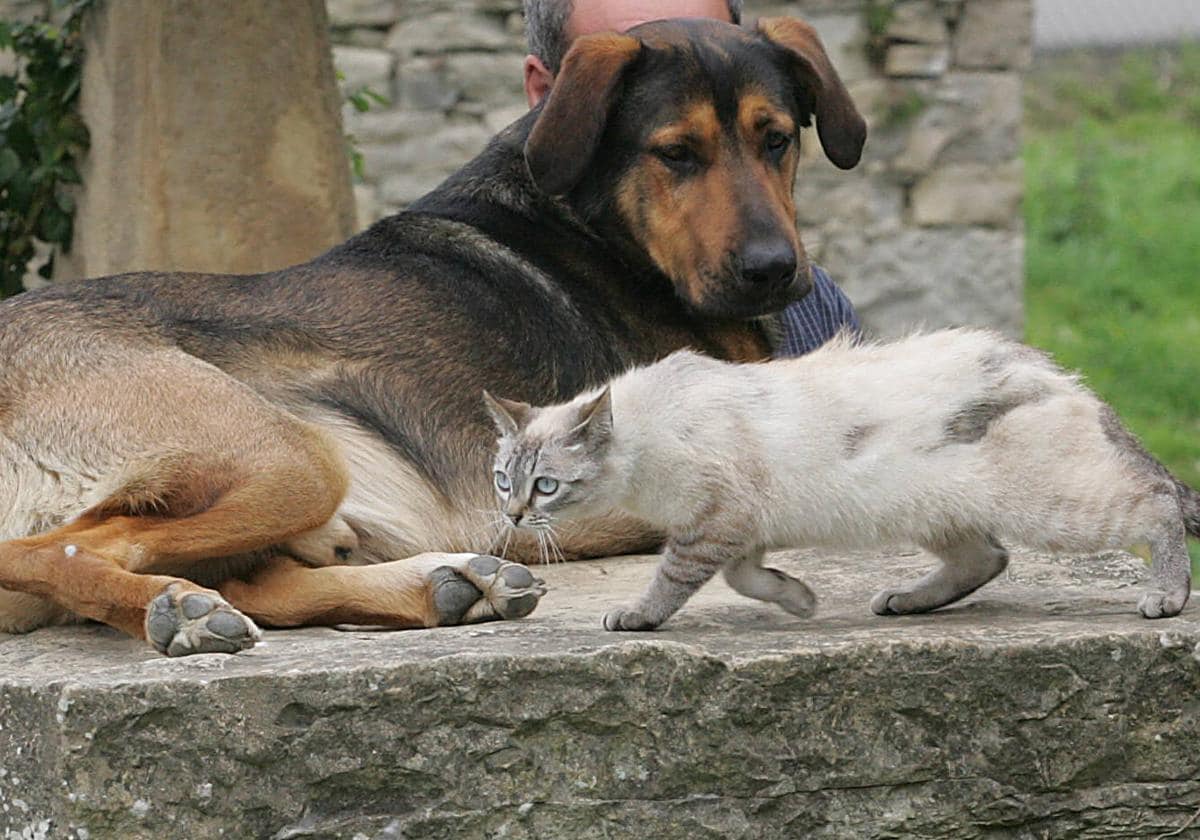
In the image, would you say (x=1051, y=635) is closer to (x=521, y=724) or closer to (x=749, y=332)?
(x=521, y=724)

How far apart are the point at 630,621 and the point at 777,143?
144cm

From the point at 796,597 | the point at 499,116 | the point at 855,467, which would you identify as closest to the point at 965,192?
the point at 499,116

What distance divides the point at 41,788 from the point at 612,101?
201 centimetres

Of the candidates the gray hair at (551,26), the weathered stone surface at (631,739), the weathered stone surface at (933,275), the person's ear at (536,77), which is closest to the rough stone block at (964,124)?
the weathered stone surface at (933,275)

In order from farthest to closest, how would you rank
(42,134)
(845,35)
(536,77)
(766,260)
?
(845,35) → (42,134) → (536,77) → (766,260)

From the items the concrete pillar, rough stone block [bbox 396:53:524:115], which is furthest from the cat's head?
rough stone block [bbox 396:53:524:115]

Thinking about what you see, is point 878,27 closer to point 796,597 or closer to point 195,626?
point 796,597

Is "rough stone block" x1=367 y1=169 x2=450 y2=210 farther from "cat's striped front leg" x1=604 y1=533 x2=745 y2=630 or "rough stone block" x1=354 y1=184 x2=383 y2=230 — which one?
"cat's striped front leg" x1=604 y1=533 x2=745 y2=630

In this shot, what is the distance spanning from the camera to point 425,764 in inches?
108

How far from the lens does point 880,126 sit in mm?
9016

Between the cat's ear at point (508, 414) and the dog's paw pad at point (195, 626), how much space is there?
1.85 ft

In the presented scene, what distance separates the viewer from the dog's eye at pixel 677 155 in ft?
12.9

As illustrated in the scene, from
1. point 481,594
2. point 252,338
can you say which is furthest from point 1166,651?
point 252,338

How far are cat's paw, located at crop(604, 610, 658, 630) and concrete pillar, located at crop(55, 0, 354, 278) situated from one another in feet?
9.24
